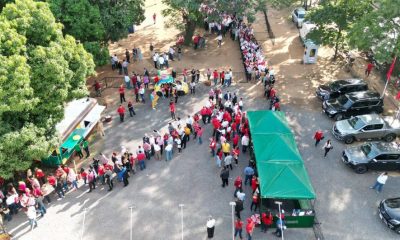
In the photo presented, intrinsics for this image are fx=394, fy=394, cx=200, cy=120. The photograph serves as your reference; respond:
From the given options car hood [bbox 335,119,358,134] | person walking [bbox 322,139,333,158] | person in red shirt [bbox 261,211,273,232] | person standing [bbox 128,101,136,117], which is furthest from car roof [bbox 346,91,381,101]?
person standing [bbox 128,101,136,117]

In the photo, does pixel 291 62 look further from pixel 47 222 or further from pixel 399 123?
pixel 47 222

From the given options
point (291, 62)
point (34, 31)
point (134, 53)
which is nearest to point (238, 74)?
point (291, 62)

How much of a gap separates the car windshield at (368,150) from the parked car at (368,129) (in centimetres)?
144

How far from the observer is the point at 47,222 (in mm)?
17219

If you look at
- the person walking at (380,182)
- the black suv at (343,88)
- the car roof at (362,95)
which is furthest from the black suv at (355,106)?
the person walking at (380,182)

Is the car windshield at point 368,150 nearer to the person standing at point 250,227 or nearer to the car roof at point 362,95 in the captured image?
the car roof at point 362,95

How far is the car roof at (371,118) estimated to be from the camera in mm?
21191

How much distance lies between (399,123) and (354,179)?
485cm

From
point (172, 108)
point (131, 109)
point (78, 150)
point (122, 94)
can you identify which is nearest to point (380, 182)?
point (172, 108)

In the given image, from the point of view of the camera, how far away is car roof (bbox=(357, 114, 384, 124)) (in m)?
21.2

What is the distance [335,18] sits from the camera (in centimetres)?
2642

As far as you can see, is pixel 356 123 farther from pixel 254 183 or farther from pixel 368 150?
pixel 254 183

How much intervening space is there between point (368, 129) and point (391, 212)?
5942 millimetres

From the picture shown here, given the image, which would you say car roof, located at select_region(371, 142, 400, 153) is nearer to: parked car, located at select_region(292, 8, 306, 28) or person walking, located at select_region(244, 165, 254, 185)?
person walking, located at select_region(244, 165, 254, 185)
